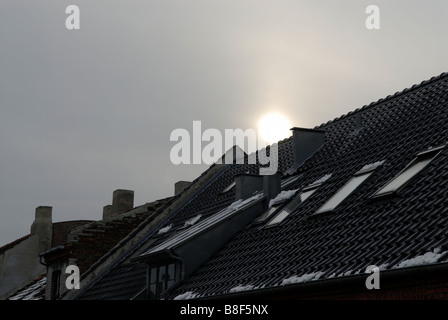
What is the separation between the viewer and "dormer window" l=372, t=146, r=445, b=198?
14273 mm

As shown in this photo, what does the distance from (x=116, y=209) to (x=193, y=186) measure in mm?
7780

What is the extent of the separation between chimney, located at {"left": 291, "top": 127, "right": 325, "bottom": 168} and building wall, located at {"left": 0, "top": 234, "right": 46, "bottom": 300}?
17721mm

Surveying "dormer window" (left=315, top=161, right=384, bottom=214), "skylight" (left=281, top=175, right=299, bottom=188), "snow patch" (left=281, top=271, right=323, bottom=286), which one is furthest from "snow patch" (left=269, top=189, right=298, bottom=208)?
"snow patch" (left=281, top=271, right=323, bottom=286)

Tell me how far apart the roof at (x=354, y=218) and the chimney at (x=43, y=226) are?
14.8m

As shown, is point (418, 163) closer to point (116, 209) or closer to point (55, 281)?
point (55, 281)

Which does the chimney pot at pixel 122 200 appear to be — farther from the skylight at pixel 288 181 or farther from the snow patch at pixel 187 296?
the snow patch at pixel 187 296

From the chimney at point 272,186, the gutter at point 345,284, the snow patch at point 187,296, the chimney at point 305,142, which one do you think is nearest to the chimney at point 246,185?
the chimney at point 305,142

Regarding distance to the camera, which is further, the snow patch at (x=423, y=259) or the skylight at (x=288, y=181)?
the skylight at (x=288, y=181)

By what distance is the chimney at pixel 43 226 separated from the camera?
123 ft

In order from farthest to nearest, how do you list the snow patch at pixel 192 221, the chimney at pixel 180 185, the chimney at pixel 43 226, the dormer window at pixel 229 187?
the chimney at pixel 43 226 → the chimney at pixel 180 185 → the dormer window at pixel 229 187 → the snow patch at pixel 192 221

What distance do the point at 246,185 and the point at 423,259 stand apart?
35.2 feet

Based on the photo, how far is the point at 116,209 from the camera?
33969 millimetres

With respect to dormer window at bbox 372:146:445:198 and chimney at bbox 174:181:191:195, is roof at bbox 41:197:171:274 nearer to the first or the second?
chimney at bbox 174:181:191:195

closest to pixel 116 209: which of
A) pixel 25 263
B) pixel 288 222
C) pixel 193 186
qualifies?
pixel 25 263
